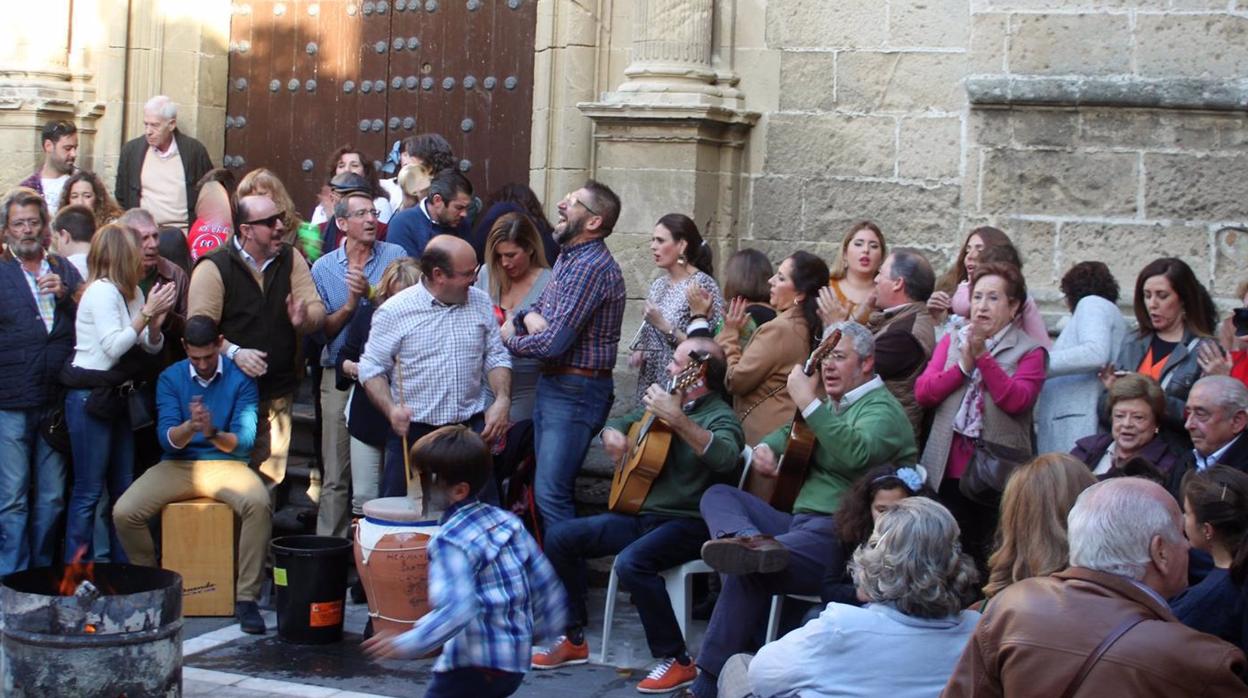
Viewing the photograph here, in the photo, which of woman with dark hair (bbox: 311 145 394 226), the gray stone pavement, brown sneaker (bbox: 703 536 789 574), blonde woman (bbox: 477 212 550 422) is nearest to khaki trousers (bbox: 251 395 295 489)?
the gray stone pavement

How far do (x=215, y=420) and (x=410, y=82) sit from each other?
3.36m

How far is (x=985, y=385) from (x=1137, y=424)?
734 millimetres

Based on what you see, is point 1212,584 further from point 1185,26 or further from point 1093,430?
point 1185,26

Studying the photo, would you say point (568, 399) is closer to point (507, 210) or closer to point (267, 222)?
point (507, 210)

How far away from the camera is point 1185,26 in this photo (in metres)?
7.93

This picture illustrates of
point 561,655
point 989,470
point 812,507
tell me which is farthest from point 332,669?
point 989,470

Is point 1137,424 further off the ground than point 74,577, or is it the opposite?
point 1137,424

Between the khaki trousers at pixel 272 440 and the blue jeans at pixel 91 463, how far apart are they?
594mm

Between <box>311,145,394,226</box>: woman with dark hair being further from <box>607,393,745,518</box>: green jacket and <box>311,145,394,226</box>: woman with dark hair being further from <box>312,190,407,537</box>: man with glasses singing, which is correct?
<box>607,393,745,518</box>: green jacket

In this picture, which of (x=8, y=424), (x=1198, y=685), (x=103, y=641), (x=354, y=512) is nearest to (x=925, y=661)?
(x=1198, y=685)

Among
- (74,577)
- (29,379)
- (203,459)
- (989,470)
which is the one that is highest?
(29,379)

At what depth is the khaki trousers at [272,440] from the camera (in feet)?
26.7

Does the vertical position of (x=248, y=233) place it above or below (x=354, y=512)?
above

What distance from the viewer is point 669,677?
6715 mm
